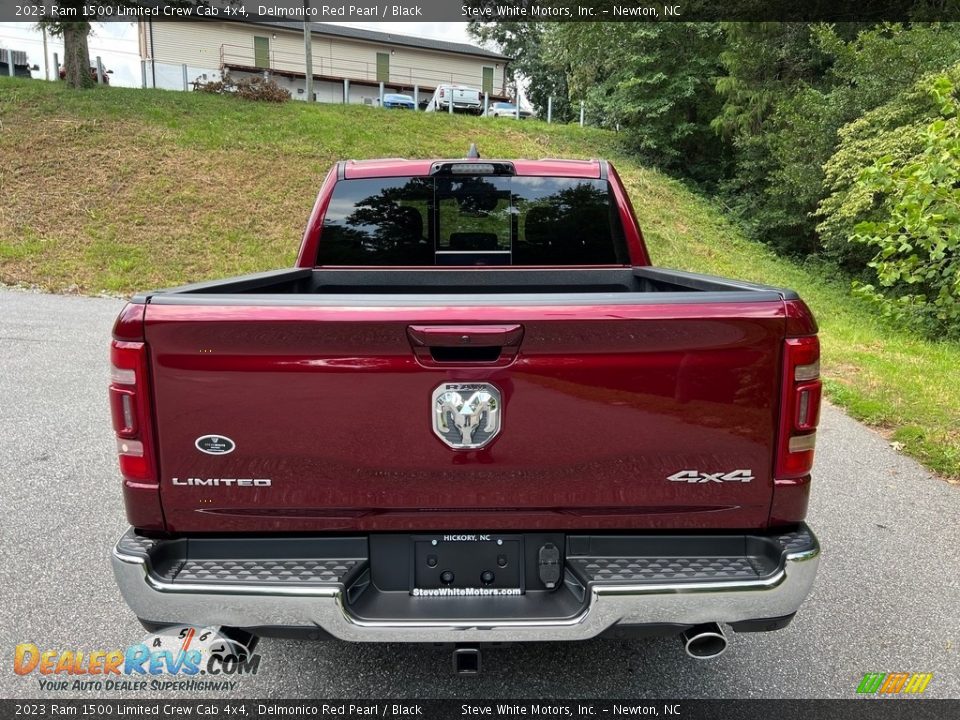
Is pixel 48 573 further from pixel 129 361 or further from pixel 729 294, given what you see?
pixel 729 294

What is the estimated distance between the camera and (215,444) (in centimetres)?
198

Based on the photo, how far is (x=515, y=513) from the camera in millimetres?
2086

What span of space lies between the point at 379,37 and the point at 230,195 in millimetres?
30249

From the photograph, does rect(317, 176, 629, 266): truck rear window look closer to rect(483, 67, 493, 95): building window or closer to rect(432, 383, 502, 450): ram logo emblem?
rect(432, 383, 502, 450): ram logo emblem

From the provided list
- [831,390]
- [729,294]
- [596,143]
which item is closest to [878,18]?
[596,143]

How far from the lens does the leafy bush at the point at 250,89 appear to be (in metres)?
21.2

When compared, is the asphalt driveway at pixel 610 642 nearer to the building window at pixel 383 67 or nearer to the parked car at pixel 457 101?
the parked car at pixel 457 101

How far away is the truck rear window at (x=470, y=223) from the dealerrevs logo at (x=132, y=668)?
2.09 metres

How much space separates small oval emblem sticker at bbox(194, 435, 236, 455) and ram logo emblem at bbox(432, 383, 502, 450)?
2.01ft

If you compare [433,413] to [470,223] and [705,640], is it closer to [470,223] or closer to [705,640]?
[705,640]

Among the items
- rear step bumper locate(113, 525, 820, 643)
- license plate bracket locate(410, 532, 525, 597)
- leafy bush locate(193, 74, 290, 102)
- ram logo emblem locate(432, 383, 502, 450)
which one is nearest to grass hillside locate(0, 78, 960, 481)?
leafy bush locate(193, 74, 290, 102)

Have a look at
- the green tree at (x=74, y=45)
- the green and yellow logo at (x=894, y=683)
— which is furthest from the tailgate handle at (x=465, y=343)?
the green tree at (x=74, y=45)

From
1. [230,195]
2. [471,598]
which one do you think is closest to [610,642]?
[471,598]

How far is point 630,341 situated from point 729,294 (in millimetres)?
343
